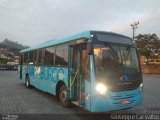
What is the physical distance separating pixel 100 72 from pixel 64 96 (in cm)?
300

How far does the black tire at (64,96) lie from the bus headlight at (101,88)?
256 centimetres

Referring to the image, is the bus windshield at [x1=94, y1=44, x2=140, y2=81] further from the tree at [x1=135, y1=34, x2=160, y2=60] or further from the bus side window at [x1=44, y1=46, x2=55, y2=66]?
the tree at [x1=135, y1=34, x2=160, y2=60]

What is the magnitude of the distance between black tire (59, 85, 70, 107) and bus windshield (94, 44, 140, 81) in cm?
268

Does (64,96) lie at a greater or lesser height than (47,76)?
lesser

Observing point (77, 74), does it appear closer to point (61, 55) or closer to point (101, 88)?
point (101, 88)

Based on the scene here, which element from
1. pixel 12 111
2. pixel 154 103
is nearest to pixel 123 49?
pixel 154 103

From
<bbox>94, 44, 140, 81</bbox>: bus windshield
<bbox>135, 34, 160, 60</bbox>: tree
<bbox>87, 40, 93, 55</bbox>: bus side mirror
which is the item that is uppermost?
<bbox>135, 34, 160, 60</bbox>: tree

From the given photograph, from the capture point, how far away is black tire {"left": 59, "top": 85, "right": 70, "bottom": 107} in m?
10.8

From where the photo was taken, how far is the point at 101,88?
8469 millimetres

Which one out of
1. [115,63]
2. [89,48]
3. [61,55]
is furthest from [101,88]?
[61,55]

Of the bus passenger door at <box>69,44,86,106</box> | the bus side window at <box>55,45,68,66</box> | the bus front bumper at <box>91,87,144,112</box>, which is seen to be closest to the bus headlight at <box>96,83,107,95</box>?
the bus front bumper at <box>91,87,144,112</box>

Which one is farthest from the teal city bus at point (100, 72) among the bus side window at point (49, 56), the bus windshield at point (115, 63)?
the bus side window at point (49, 56)

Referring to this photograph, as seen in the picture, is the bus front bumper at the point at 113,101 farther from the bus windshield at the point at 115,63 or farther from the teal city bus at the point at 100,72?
the bus windshield at the point at 115,63

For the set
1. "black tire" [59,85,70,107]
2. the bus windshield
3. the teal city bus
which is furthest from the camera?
"black tire" [59,85,70,107]
